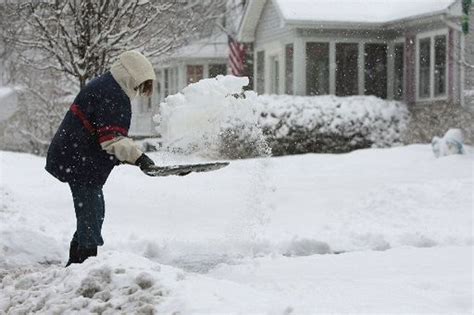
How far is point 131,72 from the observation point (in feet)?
21.3

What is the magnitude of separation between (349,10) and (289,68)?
7.36ft

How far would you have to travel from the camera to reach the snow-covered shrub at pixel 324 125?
21062mm

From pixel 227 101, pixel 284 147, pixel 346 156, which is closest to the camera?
pixel 227 101

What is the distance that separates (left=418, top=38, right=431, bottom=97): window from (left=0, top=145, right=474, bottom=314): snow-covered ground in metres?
7.45

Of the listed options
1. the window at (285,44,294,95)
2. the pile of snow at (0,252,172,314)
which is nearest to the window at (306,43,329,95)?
the window at (285,44,294,95)

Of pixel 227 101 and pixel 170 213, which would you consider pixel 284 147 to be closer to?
pixel 170 213

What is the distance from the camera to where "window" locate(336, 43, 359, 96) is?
2441cm

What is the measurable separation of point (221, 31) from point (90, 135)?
27106 millimetres

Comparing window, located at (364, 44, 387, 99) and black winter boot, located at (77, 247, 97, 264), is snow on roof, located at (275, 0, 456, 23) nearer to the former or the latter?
window, located at (364, 44, 387, 99)

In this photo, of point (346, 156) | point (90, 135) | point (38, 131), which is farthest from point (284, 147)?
point (90, 135)

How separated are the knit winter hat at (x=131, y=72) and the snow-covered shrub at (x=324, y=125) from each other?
1441 cm

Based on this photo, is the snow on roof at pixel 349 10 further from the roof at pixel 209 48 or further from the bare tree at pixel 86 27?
the bare tree at pixel 86 27

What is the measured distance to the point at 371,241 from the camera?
8.98 meters

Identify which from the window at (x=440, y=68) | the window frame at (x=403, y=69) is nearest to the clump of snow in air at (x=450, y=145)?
the window at (x=440, y=68)
